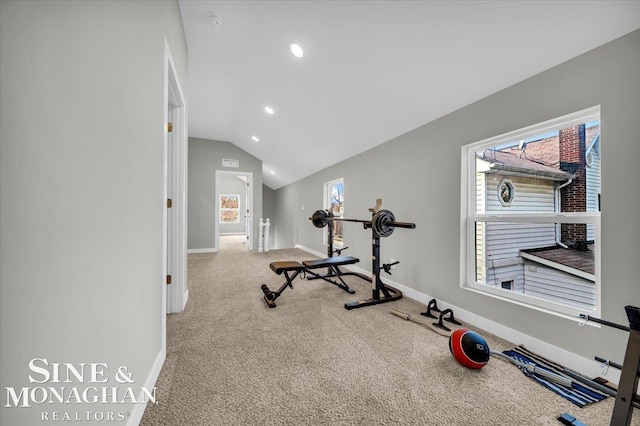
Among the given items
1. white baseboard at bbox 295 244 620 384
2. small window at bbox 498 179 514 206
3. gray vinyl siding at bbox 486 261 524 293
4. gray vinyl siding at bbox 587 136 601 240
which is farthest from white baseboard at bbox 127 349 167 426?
small window at bbox 498 179 514 206

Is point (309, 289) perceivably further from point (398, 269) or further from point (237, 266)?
point (237, 266)

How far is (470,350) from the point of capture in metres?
1.71

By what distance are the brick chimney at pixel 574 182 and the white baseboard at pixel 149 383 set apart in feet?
9.69

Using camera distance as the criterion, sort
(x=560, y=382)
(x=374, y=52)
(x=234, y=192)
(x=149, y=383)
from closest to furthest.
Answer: (x=149, y=383) → (x=560, y=382) → (x=374, y=52) → (x=234, y=192)

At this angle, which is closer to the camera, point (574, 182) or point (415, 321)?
point (574, 182)

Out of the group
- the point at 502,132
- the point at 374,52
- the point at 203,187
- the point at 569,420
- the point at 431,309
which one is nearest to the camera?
the point at 569,420

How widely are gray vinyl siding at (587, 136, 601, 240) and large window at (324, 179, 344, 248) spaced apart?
3.69 meters

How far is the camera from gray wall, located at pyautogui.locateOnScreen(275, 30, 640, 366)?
1479 mm

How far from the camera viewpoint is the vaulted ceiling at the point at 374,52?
1608 millimetres

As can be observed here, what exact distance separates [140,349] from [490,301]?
8.77 feet

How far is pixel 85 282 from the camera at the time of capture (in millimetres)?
823

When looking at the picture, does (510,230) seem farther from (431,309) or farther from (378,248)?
(378,248)

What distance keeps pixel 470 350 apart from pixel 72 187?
2318 millimetres

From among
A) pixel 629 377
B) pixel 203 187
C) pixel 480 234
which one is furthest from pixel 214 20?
pixel 203 187
